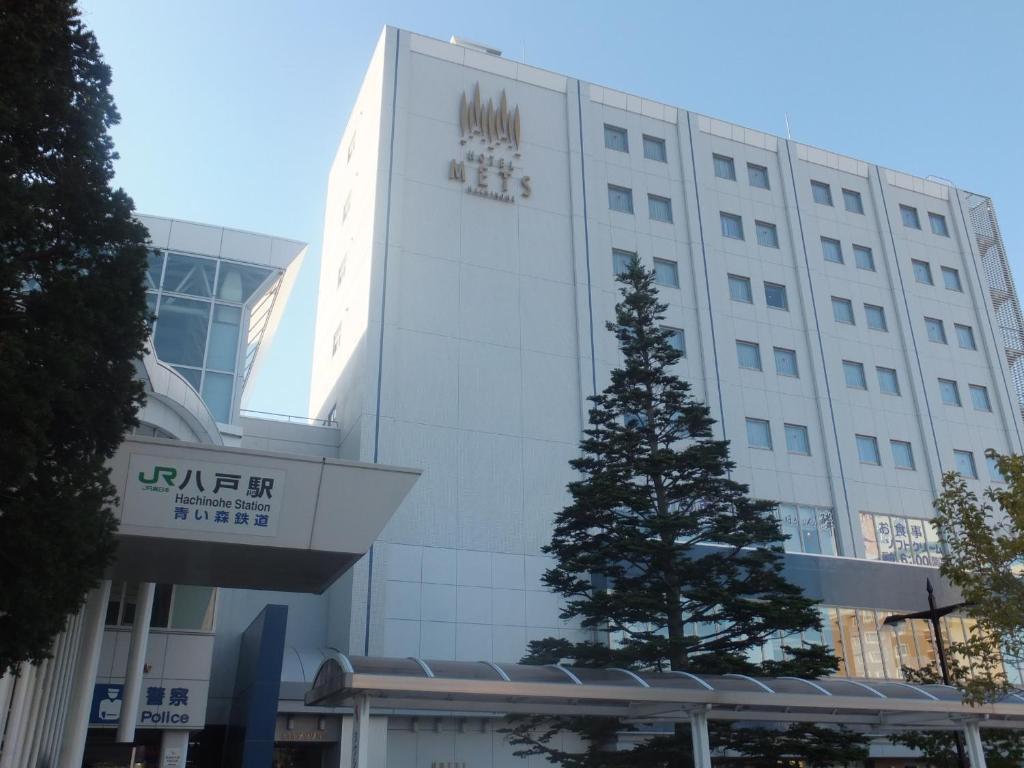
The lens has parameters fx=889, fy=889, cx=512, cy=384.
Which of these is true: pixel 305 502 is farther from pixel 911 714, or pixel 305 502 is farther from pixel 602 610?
pixel 911 714

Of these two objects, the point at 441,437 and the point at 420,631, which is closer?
the point at 420,631

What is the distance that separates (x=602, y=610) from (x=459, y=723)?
795cm

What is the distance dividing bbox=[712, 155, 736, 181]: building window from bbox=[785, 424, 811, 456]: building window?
10.5m

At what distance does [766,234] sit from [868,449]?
29.9ft

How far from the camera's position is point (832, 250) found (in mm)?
36062

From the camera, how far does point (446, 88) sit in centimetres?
3058

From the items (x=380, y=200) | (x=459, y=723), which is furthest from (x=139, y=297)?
(x=380, y=200)

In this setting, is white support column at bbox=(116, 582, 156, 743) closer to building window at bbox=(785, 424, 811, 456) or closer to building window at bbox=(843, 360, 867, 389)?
Result: building window at bbox=(785, 424, 811, 456)

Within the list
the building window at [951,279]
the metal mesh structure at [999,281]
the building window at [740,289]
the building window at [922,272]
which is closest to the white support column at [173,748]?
the building window at [740,289]

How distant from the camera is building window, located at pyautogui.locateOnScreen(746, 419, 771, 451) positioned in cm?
3031

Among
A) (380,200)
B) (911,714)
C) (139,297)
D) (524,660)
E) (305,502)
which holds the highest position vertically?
(380,200)

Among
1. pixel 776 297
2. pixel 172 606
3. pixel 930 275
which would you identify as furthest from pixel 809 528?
pixel 172 606

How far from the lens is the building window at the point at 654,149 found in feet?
112

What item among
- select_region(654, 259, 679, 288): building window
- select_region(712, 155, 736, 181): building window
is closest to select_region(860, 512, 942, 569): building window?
select_region(654, 259, 679, 288): building window
